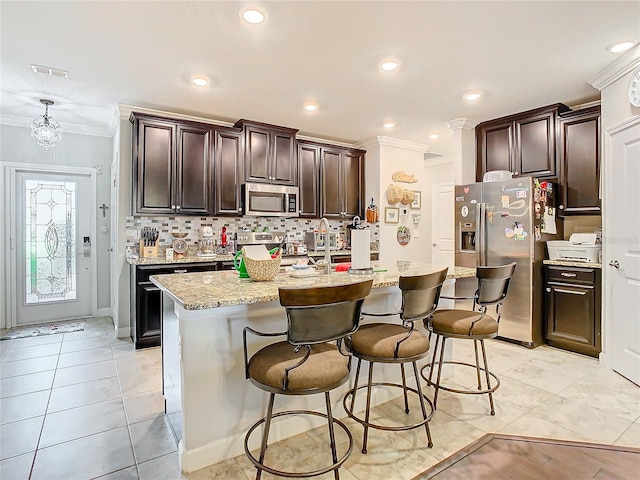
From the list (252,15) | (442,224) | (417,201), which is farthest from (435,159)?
(252,15)

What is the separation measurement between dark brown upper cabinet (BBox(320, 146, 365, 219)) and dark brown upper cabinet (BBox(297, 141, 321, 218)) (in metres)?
0.08

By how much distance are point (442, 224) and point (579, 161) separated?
2901 millimetres

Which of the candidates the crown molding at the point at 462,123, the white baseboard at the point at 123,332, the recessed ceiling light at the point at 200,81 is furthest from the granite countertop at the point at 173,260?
the crown molding at the point at 462,123

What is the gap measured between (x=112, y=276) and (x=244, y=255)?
12.5 ft

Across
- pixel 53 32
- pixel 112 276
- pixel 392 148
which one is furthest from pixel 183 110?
pixel 392 148

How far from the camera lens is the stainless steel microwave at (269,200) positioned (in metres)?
4.40

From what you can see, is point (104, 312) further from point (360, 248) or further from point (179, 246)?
point (360, 248)

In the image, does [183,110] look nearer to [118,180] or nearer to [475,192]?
[118,180]

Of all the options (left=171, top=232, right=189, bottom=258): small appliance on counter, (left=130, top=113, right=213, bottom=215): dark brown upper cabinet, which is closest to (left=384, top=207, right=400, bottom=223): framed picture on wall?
(left=130, top=113, right=213, bottom=215): dark brown upper cabinet

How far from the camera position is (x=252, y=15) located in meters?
2.29

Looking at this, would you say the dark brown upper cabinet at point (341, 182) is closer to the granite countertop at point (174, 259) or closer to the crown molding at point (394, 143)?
the crown molding at point (394, 143)

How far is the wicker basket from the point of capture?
2047mm

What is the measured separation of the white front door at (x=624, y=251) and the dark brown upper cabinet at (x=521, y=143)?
0.86 m

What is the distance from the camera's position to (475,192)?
4113 mm
